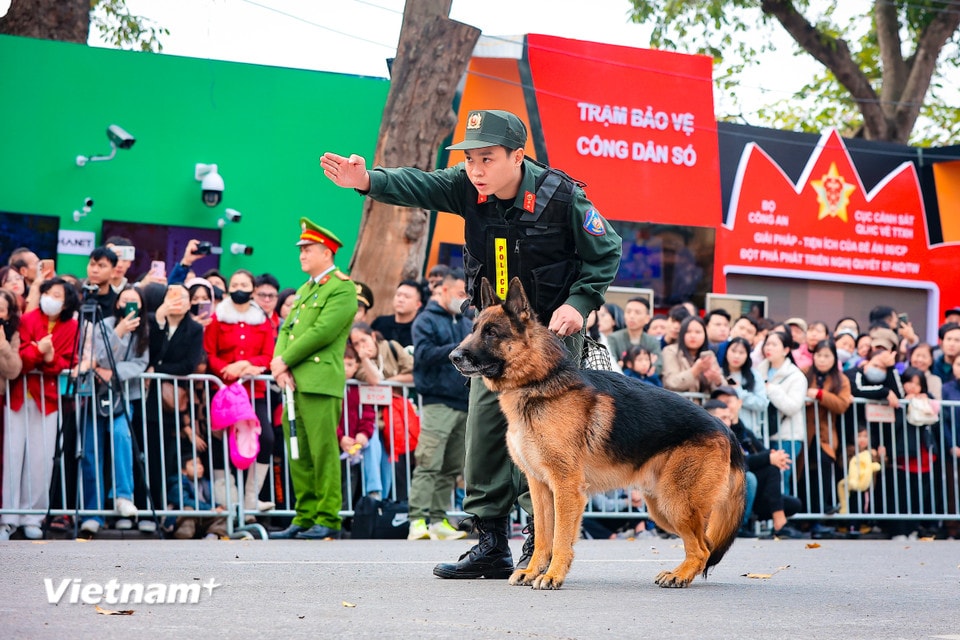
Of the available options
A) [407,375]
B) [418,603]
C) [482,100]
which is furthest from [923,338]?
[418,603]

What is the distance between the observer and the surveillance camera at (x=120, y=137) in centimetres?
1617

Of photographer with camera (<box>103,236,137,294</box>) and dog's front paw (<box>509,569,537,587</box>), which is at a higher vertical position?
photographer with camera (<box>103,236,137,294</box>)

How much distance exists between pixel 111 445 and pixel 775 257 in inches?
580

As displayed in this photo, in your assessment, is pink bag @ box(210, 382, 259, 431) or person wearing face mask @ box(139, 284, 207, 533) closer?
person wearing face mask @ box(139, 284, 207, 533)

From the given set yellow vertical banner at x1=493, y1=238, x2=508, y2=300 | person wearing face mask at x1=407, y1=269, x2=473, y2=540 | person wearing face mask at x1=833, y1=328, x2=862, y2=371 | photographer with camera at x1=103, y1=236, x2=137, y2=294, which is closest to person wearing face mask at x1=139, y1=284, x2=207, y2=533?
photographer with camera at x1=103, y1=236, x2=137, y2=294

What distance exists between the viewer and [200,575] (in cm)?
593

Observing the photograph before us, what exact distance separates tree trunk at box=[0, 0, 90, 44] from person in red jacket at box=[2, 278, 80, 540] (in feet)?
33.1

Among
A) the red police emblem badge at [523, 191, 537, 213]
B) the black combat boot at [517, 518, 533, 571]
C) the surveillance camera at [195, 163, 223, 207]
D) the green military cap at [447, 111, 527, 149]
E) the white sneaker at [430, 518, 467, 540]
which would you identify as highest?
the surveillance camera at [195, 163, 223, 207]

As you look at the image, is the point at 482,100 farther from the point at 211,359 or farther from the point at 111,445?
the point at 111,445

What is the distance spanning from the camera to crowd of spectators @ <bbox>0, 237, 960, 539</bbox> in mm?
9586

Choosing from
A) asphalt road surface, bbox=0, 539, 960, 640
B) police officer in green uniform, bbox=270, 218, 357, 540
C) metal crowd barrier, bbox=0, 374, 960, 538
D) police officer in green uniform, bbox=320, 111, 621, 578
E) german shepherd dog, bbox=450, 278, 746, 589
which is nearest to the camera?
asphalt road surface, bbox=0, 539, 960, 640

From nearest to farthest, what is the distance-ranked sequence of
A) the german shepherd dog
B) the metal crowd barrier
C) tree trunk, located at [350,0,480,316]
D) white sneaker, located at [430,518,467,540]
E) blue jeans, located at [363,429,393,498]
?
the german shepherd dog < the metal crowd barrier < white sneaker, located at [430,518,467,540] < blue jeans, located at [363,429,393,498] < tree trunk, located at [350,0,480,316]

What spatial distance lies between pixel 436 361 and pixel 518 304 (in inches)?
184

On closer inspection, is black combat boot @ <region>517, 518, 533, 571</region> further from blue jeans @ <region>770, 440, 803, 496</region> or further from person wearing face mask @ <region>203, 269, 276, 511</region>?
blue jeans @ <region>770, 440, 803, 496</region>
